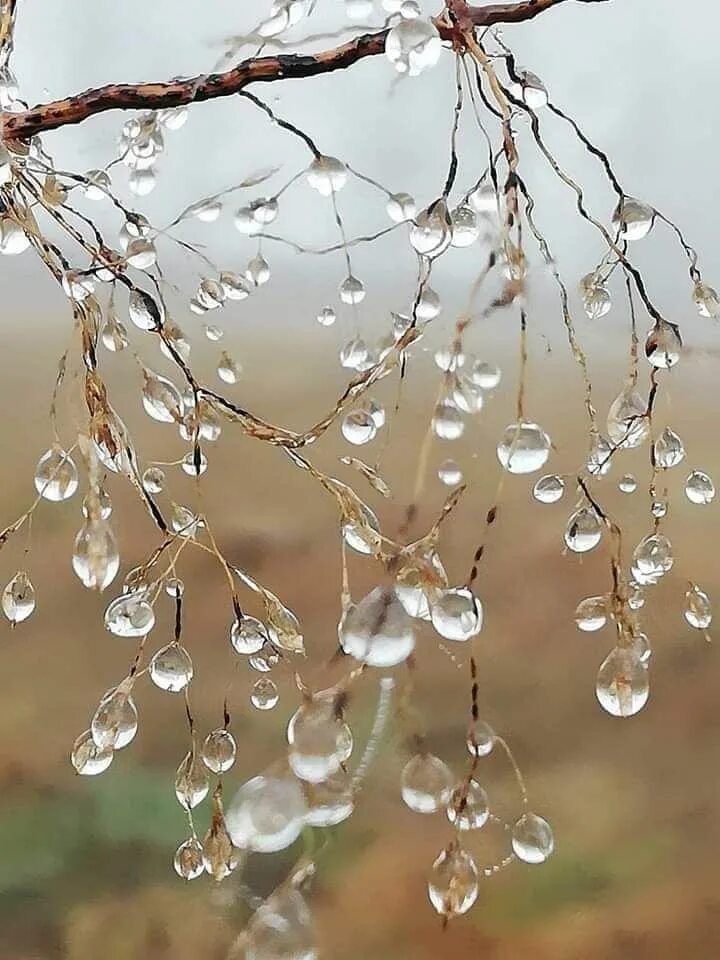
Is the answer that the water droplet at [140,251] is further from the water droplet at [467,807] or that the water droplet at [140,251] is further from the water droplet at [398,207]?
the water droplet at [467,807]

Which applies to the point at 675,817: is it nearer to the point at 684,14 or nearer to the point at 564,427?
the point at 564,427

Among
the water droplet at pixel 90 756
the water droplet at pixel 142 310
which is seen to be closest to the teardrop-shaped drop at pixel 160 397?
the water droplet at pixel 142 310

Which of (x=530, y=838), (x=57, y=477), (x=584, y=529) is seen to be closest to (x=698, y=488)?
(x=584, y=529)

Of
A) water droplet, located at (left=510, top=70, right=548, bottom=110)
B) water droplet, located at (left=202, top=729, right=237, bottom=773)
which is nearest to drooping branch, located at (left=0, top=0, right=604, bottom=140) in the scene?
water droplet, located at (left=510, top=70, right=548, bottom=110)

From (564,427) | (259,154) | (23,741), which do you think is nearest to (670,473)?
(564,427)

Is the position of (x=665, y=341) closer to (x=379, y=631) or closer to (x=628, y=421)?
(x=628, y=421)
